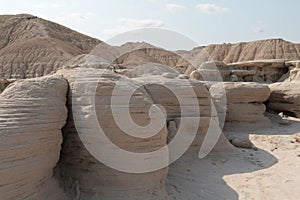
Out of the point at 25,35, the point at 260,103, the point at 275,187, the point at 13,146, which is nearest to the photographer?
the point at 13,146

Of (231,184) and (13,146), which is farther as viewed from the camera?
(231,184)

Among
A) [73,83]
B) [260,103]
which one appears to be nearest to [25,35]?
[260,103]

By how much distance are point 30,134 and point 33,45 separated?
41.6m

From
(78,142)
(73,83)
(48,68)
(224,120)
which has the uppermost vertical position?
(73,83)

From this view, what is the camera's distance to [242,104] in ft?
36.9

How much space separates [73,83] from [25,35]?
158 ft

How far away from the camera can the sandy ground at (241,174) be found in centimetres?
608

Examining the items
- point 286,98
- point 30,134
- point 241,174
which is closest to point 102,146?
point 30,134

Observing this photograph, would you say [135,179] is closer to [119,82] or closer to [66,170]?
[66,170]

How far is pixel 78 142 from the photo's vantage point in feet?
17.6

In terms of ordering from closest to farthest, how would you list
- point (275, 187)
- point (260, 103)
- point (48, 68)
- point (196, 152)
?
point (275, 187) < point (196, 152) < point (260, 103) < point (48, 68)

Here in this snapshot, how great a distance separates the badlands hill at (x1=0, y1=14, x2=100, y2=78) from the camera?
128 ft

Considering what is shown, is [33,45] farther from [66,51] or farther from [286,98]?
[286,98]

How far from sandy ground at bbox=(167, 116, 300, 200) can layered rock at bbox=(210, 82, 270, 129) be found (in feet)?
5.22
